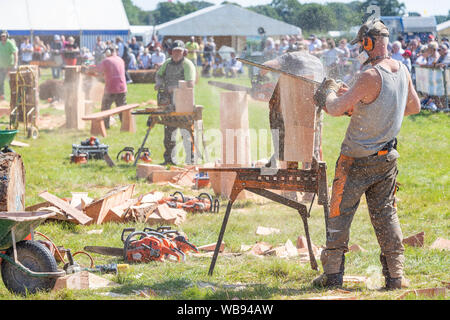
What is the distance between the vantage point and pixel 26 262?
4742 mm

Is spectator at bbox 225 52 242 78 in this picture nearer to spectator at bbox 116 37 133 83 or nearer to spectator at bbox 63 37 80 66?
spectator at bbox 116 37 133 83

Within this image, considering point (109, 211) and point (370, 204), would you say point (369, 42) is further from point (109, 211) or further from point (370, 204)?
point (109, 211)

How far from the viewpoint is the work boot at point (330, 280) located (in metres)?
5.02

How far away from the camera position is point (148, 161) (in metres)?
11.7

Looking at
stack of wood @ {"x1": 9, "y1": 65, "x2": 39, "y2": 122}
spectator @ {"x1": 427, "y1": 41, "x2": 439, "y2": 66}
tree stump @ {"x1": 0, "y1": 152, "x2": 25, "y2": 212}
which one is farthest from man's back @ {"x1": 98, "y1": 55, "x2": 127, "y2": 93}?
tree stump @ {"x1": 0, "y1": 152, "x2": 25, "y2": 212}

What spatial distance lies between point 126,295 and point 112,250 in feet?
4.33

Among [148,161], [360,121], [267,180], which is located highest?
[360,121]

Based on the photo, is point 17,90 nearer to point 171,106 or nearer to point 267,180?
point 171,106

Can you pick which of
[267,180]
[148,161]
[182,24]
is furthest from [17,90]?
[182,24]

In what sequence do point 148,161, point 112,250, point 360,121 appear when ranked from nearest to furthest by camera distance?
1. point 360,121
2. point 112,250
3. point 148,161

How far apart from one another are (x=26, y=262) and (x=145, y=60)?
2603 centimetres

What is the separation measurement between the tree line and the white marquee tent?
444cm

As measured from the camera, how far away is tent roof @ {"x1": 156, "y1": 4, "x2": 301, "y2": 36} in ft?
128

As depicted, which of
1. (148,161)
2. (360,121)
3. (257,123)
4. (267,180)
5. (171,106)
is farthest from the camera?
(257,123)
